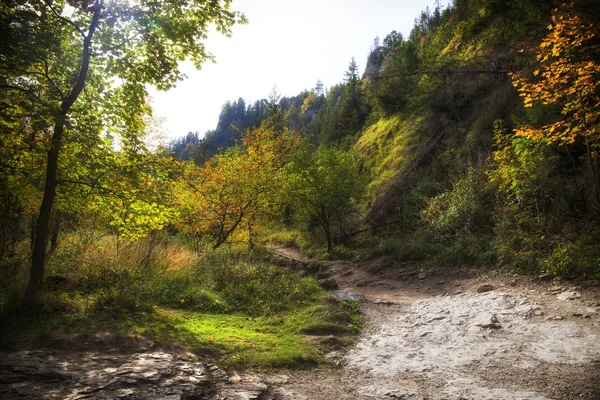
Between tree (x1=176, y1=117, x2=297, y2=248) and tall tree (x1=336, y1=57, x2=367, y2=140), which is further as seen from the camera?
tall tree (x1=336, y1=57, x2=367, y2=140)

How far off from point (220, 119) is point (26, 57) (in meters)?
129

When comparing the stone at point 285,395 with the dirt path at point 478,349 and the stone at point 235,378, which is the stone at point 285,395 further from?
the stone at point 235,378

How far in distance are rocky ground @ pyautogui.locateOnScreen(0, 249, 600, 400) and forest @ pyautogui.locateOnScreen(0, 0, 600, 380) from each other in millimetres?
562

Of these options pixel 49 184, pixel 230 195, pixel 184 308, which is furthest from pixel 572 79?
pixel 230 195

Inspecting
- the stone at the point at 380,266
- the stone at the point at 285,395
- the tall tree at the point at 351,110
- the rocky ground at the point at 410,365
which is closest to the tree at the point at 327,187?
the stone at the point at 380,266

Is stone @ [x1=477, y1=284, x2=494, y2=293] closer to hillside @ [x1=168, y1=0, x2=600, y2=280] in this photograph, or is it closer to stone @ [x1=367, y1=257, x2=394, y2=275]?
hillside @ [x1=168, y1=0, x2=600, y2=280]

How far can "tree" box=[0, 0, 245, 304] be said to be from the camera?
460 centimetres

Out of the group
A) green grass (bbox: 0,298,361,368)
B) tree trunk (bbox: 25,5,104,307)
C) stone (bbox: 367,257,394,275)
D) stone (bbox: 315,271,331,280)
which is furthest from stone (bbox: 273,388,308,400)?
stone (bbox: 315,271,331,280)

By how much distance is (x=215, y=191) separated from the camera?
14.8m

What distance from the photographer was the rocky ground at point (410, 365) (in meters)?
3.46

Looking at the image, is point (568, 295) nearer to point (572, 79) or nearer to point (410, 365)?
point (410, 365)

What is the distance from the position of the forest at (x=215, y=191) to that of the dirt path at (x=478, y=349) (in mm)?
651

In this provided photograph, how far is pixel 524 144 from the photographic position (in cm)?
1031

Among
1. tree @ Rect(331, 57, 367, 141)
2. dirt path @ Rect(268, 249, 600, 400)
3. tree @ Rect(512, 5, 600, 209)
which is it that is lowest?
dirt path @ Rect(268, 249, 600, 400)
